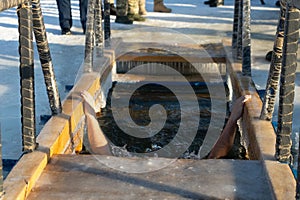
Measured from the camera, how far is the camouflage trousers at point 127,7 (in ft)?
29.7

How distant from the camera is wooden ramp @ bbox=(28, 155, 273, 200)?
2938 millimetres

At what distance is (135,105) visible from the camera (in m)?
5.76

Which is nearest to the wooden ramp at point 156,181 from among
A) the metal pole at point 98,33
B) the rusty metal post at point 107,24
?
the metal pole at point 98,33

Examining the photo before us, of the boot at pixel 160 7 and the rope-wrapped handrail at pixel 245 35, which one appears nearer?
the rope-wrapped handrail at pixel 245 35

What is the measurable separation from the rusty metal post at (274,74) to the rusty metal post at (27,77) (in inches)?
60.8

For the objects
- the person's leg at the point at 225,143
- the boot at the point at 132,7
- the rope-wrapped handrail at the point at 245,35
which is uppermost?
the rope-wrapped handrail at the point at 245,35

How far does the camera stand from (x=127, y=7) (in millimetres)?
9211

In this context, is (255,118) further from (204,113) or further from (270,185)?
(204,113)

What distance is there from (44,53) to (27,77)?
491 millimetres

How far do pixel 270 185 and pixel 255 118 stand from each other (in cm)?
106

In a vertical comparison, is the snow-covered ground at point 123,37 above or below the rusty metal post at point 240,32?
below

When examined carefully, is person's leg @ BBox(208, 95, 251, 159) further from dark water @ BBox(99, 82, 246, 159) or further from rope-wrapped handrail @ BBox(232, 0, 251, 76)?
rope-wrapped handrail @ BBox(232, 0, 251, 76)

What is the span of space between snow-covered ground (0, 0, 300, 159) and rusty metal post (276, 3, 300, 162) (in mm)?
1381

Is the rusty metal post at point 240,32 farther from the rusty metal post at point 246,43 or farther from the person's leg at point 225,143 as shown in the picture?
the person's leg at point 225,143
